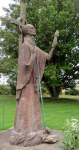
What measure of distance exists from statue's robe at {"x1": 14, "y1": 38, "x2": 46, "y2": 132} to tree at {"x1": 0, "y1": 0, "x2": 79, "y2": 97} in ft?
30.4

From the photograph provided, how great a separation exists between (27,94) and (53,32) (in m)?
13.2

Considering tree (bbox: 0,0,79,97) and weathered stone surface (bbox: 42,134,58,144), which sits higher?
tree (bbox: 0,0,79,97)

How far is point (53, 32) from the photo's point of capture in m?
17.3

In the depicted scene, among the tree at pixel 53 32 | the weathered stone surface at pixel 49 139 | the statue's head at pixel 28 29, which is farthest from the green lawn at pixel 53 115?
the statue's head at pixel 28 29

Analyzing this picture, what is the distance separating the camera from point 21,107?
5.29 meters

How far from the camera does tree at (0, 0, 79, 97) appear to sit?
51.4ft

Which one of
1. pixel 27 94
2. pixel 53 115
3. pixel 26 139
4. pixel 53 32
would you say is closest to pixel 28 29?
pixel 27 94

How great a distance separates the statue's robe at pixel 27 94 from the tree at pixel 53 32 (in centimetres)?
928

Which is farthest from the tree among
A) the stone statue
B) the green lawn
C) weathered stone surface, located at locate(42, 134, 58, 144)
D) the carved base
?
the carved base

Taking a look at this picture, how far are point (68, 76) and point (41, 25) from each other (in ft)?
24.9

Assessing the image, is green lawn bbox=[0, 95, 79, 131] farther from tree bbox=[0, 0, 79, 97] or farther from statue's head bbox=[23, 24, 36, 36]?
statue's head bbox=[23, 24, 36, 36]

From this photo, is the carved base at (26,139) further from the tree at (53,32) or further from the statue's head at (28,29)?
the tree at (53,32)

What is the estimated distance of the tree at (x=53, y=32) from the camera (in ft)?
51.4

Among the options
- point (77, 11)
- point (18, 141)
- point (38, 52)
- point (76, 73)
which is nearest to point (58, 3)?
point (77, 11)
